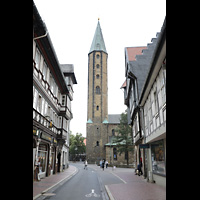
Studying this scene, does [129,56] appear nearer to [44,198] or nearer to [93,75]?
[44,198]

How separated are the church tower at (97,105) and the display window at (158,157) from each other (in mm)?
44667

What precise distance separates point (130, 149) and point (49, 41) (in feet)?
115

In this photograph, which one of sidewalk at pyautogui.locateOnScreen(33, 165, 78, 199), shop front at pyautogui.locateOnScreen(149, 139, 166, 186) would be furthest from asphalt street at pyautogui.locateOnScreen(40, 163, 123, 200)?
shop front at pyautogui.locateOnScreen(149, 139, 166, 186)

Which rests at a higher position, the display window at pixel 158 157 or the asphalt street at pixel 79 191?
the display window at pixel 158 157

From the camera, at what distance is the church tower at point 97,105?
5884cm

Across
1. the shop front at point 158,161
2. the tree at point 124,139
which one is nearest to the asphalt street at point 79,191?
the shop front at point 158,161

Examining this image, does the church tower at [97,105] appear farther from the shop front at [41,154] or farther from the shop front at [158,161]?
the shop front at [158,161]

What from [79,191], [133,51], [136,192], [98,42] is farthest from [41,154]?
[98,42]

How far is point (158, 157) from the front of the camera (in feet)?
44.6

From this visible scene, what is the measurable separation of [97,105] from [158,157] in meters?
48.3

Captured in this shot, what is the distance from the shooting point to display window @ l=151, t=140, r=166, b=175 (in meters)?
12.5

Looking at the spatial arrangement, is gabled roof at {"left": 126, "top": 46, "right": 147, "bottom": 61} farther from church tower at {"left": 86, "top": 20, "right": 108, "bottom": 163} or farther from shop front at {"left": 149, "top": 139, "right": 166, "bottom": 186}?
church tower at {"left": 86, "top": 20, "right": 108, "bottom": 163}

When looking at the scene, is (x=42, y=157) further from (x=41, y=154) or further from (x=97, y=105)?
(x=97, y=105)
